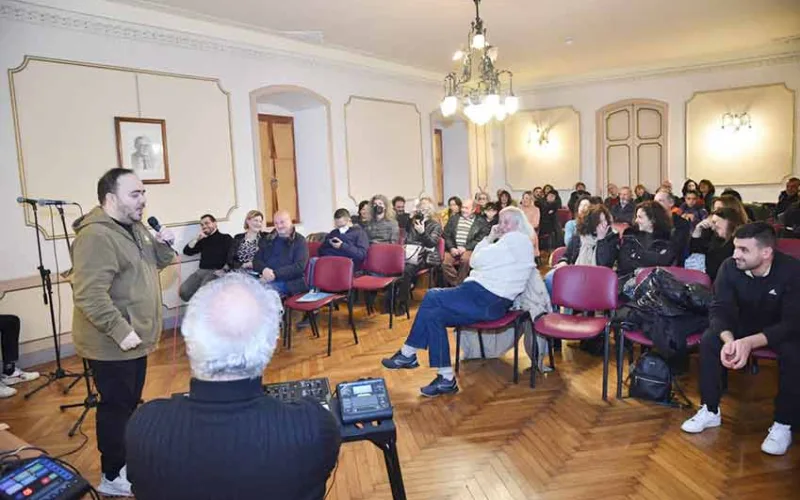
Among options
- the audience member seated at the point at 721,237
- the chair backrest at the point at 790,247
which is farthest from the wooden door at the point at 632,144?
the audience member seated at the point at 721,237

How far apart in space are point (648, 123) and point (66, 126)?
29.1 ft

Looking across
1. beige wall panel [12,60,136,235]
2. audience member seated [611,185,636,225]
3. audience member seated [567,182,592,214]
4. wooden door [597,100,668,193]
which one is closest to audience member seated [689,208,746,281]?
audience member seated [611,185,636,225]

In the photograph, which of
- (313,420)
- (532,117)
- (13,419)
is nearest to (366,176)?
(532,117)

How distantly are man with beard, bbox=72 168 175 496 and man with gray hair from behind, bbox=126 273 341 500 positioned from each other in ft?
4.48

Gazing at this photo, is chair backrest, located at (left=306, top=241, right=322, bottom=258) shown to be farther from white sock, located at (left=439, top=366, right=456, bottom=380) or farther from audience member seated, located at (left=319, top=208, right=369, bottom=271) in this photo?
white sock, located at (left=439, top=366, right=456, bottom=380)

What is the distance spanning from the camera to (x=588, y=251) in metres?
4.70

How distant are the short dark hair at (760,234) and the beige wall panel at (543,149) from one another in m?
8.07

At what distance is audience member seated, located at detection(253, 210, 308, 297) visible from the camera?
17.5 feet

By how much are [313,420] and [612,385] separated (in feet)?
10.2

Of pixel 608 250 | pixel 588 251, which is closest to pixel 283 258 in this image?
pixel 588 251

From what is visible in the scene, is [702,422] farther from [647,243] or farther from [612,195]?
[612,195]

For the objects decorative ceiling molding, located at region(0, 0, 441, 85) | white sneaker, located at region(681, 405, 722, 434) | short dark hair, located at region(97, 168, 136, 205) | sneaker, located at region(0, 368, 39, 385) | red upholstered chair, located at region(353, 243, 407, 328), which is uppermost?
decorative ceiling molding, located at region(0, 0, 441, 85)

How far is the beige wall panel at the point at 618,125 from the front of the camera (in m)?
10.4

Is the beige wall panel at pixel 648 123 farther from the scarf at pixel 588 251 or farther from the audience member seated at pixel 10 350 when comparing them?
the audience member seated at pixel 10 350
